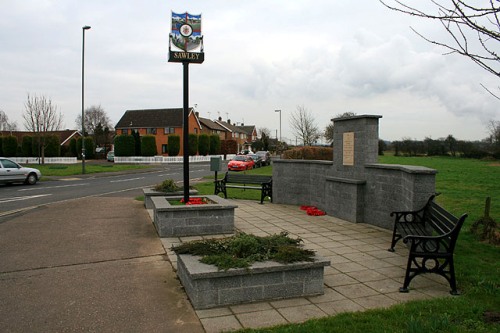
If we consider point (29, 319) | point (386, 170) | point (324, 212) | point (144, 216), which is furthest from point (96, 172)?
point (29, 319)

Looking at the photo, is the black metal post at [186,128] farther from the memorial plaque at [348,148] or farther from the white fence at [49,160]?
the white fence at [49,160]

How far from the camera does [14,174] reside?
68.5 ft

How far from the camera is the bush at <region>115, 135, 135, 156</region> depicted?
5253cm

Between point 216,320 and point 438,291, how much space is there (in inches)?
110

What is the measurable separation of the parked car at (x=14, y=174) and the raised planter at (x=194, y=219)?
624 inches

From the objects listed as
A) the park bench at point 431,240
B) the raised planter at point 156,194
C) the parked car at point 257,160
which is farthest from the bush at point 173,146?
the park bench at point 431,240

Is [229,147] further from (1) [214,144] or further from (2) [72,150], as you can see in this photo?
(2) [72,150]

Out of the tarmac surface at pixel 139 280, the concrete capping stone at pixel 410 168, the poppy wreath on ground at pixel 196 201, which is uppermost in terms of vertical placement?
the concrete capping stone at pixel 410 168

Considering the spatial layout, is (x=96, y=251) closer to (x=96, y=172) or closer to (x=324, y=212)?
(x=324, y=212)

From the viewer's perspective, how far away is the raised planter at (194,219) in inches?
321

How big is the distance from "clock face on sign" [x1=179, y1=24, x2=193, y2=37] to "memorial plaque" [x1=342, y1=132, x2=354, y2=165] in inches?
179

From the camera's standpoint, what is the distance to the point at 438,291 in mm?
5031

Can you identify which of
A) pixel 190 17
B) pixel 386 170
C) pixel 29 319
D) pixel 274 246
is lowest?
pixel 29 319

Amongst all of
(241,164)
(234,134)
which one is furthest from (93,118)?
(241,164)
